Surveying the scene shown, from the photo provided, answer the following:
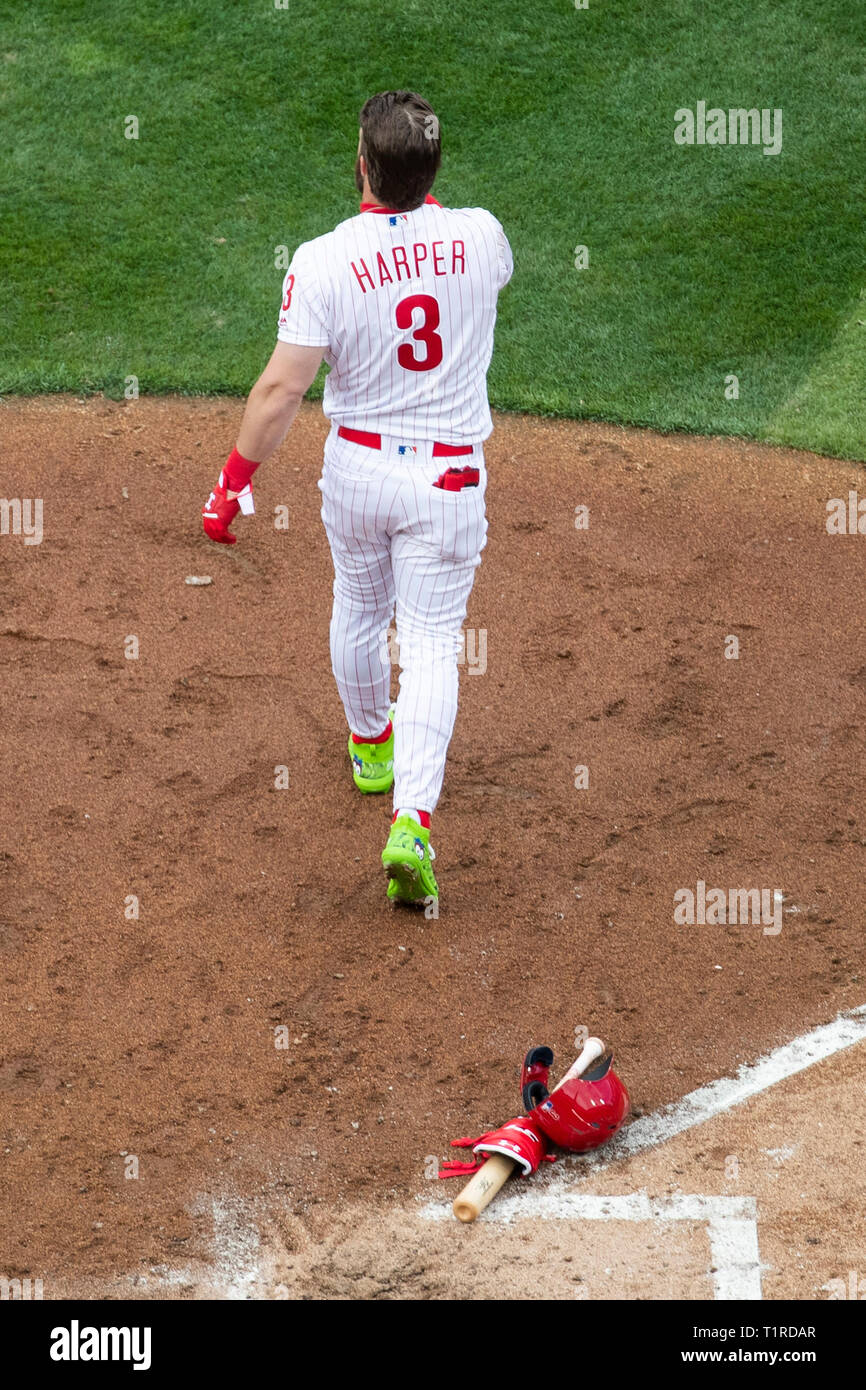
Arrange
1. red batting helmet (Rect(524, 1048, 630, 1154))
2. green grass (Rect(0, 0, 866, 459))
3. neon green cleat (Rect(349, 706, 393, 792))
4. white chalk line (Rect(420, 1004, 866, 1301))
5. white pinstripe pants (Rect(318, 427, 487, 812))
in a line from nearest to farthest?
white chalk line (Rect(420, 1004, 866, 1301)) < red batting helmet (Rect(524, 1048, 630, 1154)) < white pinstripe pants (Rect(318, 427, 487, 812)) < neon green cleat (Rect(349, 706, 393, 792)) < green grass (Rect(0, 0, 866, 459))

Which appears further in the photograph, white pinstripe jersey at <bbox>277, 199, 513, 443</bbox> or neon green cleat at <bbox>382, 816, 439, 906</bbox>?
neon green cleat at <bbox>382, 816, 439, 906</bbox>

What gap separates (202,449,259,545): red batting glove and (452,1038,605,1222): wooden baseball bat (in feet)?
5.72

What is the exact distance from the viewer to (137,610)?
6105 mm

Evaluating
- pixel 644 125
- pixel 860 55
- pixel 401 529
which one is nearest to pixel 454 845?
pixel 401 529

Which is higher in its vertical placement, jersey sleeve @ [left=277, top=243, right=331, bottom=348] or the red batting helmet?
jersey sleeve @ [left=277, top=243, right=331, bottom=348]

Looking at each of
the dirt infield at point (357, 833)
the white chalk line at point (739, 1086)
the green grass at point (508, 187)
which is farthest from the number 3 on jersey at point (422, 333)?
the green grass at point (508, 187)

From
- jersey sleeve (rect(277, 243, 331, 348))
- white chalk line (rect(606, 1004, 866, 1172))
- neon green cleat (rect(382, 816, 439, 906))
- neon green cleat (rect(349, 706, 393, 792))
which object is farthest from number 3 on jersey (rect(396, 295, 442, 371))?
white chalk line (rect(606, 1004, 866, 1172))

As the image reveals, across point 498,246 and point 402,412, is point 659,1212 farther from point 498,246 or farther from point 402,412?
point 498,246

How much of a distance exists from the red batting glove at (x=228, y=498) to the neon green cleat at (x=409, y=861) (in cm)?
97

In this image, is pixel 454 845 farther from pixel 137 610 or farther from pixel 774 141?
pixel 774 141

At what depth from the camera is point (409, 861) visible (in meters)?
4.36

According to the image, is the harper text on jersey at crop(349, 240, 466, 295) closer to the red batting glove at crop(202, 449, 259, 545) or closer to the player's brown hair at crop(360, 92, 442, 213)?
the player's brown hair at crop(360, 92, 442, 213)

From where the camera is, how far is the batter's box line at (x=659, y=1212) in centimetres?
360

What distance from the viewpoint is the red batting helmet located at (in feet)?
12.5
